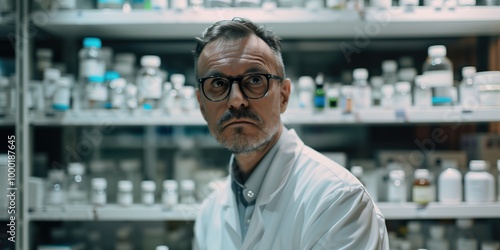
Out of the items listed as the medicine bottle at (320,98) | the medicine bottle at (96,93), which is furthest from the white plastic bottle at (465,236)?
the medicine bottle at (96,93)

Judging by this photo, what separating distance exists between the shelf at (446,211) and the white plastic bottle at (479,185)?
0.03m

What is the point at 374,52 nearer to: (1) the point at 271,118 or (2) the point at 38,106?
(1) the point at 271,118

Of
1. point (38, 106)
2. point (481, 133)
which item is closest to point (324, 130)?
point (481, 133)

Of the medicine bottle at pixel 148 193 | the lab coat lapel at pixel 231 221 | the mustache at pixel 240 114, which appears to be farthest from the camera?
the medicine bottle at pixel 148 193

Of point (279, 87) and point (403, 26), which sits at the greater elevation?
point (403, 26)

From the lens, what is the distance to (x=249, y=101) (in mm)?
1057

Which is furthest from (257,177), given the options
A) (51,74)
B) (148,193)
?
(51,74)

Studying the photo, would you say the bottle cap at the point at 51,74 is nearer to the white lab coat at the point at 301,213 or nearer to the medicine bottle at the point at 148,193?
the medicine bottle at the point at 148,193

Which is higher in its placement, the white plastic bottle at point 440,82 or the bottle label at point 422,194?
the white plastic bottle at point 440,82

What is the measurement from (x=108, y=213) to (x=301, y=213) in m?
0.94

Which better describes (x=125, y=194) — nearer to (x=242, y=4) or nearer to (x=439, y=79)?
(x=242, y=4)

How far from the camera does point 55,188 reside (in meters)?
1.78

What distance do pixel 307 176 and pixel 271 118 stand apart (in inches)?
6.7

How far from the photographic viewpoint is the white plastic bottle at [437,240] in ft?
5.88
